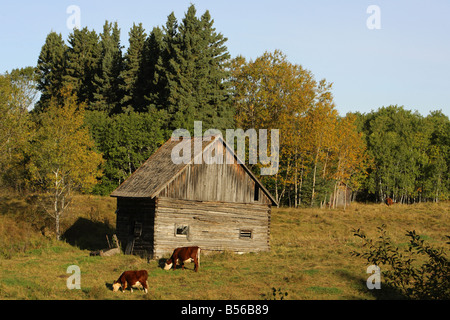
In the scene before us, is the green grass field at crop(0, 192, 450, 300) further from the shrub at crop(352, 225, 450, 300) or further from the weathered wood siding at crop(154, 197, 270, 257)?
the shrub at crop(352, 225, 450, 300)

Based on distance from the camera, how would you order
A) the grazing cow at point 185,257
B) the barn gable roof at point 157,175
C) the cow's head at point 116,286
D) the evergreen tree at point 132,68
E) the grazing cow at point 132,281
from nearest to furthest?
Result: the grazing cow at point 132,281 → the cow's head at point 116,286 → the grazing cow at point 185,257 → the barn gable roof at point 157,175 → the evergreen tree at point 132,68

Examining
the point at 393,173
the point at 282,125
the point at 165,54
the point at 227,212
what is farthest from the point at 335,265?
the point at 393,173

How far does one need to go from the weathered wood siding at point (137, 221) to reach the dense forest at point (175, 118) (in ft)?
18.1

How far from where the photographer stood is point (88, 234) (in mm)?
35656

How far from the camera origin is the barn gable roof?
27.1 m

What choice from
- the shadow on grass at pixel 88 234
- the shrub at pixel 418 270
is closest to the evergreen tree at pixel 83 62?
the shadow on grass at pixel 88 234

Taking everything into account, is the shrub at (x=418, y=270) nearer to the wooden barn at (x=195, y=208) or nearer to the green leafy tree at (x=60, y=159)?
the wooden barn at (x=195, y=208)

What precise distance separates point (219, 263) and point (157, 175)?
7.01 metres

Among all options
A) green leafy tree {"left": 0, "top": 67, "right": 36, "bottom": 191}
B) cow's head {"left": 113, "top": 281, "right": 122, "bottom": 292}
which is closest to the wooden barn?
cow's head {"left": 113, "top": 281, "right": 122, "bottom": 292}

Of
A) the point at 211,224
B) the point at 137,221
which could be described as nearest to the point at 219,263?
the point at 211,224

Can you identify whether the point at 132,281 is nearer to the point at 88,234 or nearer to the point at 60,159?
the point at 60,159

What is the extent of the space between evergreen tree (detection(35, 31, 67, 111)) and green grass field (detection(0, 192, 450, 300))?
30308 mm

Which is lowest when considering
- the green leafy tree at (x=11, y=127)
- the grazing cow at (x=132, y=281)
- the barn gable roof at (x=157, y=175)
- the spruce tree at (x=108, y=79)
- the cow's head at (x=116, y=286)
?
the cow's head at (x=116, y=286)

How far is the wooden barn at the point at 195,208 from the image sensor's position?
26.9 meters
